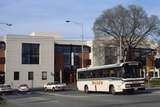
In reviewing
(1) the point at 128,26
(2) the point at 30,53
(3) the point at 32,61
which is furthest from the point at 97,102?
(2) the point at 30,53

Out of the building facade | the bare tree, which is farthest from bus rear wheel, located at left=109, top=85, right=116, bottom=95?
the building facade

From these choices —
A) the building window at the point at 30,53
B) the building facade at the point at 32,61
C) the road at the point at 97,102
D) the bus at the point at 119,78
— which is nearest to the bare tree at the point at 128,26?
the building facade at the point at 32,61

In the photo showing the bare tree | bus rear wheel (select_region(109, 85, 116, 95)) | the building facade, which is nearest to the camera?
bus rear wheel (select_region(109, 85, 116, 95))

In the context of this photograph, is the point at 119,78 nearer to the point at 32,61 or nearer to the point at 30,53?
the point at 32,61

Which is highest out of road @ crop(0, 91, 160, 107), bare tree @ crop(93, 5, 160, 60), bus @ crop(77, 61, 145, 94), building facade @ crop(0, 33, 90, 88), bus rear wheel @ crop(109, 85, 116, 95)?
bare tree @ crop(93, 5, 160, 60)

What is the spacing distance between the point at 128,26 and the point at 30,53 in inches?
851

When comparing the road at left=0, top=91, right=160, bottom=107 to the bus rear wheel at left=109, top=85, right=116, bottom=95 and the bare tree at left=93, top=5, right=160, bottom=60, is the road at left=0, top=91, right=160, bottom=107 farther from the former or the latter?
the bare tree at left=93, top=5, right=160, bottom=60

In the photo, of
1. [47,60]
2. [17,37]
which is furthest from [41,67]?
[17,37]

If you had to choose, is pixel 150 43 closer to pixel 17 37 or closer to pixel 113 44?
pixel 113 44

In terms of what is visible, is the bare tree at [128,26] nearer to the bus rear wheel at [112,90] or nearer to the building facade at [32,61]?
the building facade at [32,61]

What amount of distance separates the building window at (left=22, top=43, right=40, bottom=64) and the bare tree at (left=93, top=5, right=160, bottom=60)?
14182 mm

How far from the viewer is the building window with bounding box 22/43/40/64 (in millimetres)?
89312

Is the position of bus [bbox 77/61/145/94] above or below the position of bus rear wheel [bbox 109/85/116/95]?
above

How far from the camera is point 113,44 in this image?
8412cm
